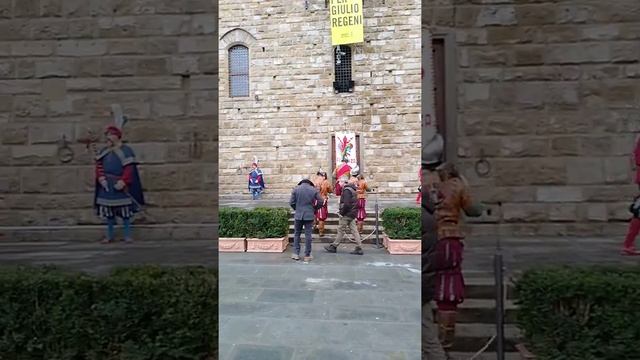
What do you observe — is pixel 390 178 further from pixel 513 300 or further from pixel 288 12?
pixel 513 300

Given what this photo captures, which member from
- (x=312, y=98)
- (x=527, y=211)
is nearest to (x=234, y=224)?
(x=527, y=211)

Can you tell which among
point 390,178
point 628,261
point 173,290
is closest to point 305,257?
point 173,290

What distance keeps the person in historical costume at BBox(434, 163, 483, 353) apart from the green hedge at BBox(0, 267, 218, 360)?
4.92 feet

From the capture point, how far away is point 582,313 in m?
2.68

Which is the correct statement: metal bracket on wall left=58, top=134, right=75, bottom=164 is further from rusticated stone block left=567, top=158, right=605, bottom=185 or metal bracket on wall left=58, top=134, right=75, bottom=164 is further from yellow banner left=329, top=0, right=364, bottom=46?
yellow banner left=329, top=0, right=364, bottom=46

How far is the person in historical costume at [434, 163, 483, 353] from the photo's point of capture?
9.11ft

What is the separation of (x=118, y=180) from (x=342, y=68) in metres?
16.0

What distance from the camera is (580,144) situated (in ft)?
9.18

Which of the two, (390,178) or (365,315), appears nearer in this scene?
(365,315)

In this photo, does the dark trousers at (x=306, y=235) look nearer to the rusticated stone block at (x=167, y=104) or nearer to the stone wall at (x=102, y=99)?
the stone wall at (x=102, y=99)

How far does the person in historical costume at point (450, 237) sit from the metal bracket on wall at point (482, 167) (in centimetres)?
12

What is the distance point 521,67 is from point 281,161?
15790 mm

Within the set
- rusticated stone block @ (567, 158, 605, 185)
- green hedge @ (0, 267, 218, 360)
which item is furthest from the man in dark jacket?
rusticated stone block @ (567, 158, 605, 185)

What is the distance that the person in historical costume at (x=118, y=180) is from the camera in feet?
9.64
